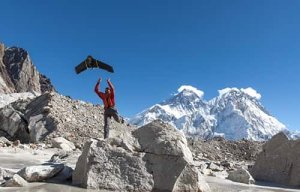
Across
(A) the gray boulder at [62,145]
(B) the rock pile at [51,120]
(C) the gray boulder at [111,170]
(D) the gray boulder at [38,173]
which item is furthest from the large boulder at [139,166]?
(B) the rock pile at [51,120]

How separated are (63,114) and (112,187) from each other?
22617mm

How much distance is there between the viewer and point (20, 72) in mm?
135625

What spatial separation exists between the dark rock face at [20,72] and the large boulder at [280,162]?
116 meters

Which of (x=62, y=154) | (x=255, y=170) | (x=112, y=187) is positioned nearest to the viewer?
(x=112, y=187)

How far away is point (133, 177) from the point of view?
1002 centimetres

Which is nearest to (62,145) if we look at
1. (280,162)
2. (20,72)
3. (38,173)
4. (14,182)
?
(280,162)

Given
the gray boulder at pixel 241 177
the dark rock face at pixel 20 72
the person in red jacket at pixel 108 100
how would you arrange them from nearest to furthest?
the gray boulder at pixel 241 177 → the person in red jacket at pixel 108 100 → the dark rock face at pixel 20 72

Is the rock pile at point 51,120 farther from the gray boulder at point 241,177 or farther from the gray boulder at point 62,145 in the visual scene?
the gray boulder at point 241,177

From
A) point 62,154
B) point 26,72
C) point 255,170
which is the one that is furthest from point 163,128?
point 26,72

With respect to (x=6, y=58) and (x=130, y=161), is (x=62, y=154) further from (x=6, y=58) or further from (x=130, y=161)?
(x=6, y=58)

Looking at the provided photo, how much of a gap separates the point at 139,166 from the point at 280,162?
836 centimetres

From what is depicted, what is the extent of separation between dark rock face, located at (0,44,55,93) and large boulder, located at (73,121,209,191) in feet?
395

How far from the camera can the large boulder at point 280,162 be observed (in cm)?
1592

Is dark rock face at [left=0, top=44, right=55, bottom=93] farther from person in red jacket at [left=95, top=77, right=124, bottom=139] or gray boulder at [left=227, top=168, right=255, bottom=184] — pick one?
gray boulder at [left=227, top=168, right=255, bottom=184]
